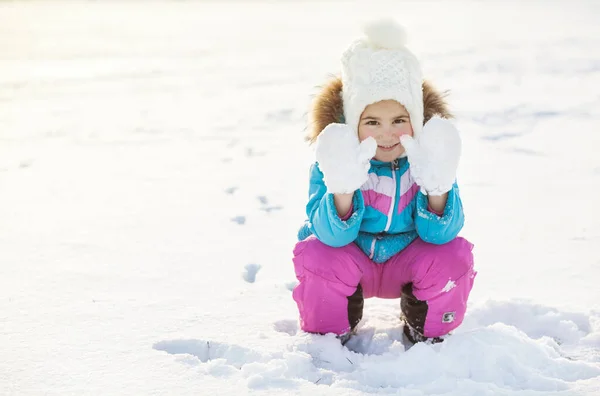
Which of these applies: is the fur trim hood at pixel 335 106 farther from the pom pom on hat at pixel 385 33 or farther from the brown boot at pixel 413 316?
the brown boot at pixel 413 316

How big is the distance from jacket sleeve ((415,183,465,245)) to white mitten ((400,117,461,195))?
80mm

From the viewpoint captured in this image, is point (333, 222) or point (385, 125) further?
point (385, 125)

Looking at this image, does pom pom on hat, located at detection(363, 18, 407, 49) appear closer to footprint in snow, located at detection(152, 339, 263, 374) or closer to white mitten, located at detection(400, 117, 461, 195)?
white mitten, located at detection(400, 117, 461, 195)

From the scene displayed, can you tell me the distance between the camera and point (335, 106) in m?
2.41

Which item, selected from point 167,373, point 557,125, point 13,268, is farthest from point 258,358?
point 557,125

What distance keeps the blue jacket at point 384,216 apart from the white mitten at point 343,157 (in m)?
0.09

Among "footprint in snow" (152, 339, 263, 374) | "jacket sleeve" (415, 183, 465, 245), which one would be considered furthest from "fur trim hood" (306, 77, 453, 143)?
"footprint in snow" (152, 339, 263, 374)

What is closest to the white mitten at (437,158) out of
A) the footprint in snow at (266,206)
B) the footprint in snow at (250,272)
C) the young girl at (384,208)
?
the young girl at (384,208)

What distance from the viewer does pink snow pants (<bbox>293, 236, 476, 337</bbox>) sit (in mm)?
2184

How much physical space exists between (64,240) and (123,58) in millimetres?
7256

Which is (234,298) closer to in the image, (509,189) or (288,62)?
(509,189)

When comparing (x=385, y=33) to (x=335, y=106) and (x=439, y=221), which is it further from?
(x=439, y=221)

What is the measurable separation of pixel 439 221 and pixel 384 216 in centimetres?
22

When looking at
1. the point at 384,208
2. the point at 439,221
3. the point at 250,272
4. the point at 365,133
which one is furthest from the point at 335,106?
the point at 250,272
